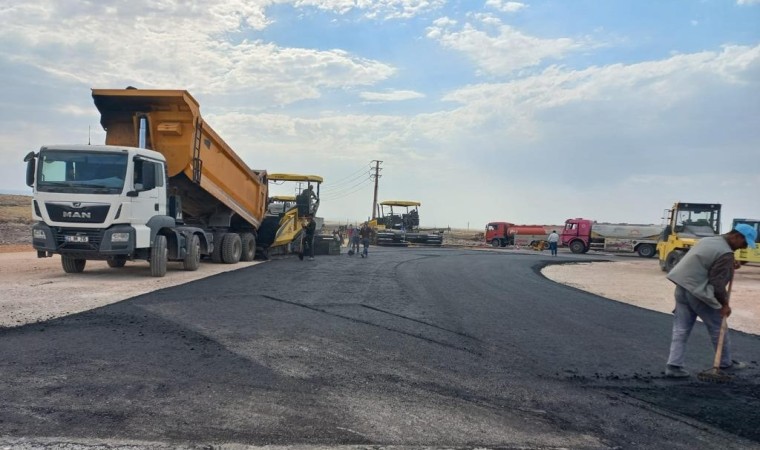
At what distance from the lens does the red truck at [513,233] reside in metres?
47.0

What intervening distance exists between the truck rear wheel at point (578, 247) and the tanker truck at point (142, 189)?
99.1 feet

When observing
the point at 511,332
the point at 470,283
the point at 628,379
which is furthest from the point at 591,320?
the point at 470,283

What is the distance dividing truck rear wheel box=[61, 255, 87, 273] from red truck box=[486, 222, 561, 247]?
38453 millimetres

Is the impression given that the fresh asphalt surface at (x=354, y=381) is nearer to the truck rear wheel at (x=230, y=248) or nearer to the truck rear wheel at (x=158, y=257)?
the truck rear wheel at (x=158, y=257)

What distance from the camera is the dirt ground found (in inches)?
340

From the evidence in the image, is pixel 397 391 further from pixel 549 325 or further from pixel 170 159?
pixel 170 159

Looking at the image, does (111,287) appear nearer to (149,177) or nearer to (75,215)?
(75,215)

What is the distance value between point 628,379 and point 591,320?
3.75m

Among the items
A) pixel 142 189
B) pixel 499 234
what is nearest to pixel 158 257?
pixel 142 189

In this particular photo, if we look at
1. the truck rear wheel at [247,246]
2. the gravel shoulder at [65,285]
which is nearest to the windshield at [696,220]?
the truck rear wheel at [247,246]

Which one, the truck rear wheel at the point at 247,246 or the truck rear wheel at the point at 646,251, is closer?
the truck rear wheel at the point at 247,246

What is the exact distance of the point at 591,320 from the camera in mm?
9281

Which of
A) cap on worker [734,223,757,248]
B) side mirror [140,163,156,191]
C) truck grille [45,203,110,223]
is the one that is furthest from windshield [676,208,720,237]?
truck grille [45,203,110,223]

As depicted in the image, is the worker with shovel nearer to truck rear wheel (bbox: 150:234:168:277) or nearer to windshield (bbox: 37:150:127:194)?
windshield (bbox: 37:150:127:194)
